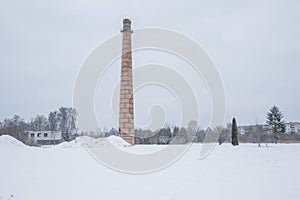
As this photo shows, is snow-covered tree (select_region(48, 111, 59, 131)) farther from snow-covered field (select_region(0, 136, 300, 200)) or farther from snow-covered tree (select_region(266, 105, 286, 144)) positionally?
snow-covered field (select_region(0, 136, 300, 200))

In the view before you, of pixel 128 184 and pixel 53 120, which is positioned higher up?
pixel 53 120

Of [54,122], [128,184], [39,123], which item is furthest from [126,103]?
[39,123]

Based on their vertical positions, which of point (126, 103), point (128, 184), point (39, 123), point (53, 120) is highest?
point (126, 103)

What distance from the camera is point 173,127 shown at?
39.3m

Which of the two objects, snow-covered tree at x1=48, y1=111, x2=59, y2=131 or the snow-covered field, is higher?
snow-covered tree at x1=48, y1=111, x2=59, y2=131

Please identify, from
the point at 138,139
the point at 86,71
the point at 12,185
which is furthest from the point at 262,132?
the point at 12,185

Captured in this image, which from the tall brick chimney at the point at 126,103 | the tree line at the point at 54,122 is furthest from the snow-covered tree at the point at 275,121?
the tree line at the point at 54,122

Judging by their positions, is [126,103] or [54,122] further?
[54,122]

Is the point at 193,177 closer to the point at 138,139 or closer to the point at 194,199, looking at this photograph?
the point at 194,199

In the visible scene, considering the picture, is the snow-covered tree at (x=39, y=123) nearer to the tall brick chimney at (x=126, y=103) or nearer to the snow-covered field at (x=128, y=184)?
the tall brick chimney at (x=126, y=103)

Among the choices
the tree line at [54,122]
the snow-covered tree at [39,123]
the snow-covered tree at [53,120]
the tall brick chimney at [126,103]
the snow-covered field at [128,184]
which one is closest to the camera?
the snow-covered field at [128,184]

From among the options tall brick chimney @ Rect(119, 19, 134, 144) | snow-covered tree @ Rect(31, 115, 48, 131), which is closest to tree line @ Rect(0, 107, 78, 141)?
snow-covered tree @ Rect(31, 115, 48, 131)

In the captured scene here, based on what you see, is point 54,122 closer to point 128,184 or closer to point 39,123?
point 39,123

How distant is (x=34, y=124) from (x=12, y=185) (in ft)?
162
